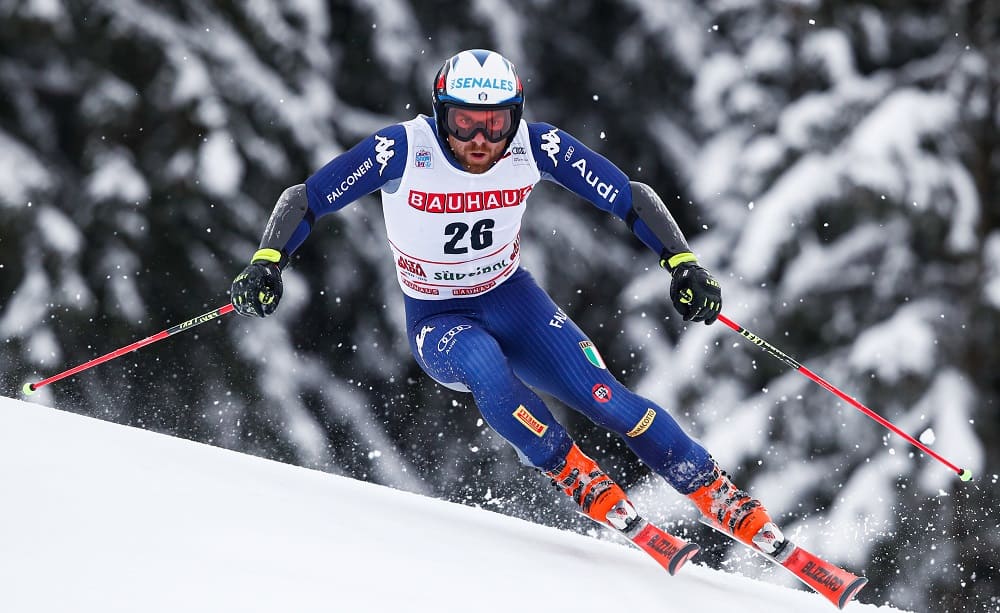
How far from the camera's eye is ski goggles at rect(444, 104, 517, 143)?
3.85 metres

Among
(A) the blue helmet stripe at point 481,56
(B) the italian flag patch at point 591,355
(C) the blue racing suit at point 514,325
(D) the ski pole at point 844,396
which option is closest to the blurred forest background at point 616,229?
(D) the ski pole at point 844,396

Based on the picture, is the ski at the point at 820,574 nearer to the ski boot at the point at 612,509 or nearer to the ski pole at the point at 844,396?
the ski boot at the point at 612,509

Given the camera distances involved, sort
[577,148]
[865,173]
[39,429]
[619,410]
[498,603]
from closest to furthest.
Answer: [498,603]
[39,429]
[619,410]
[577,148]
[865,173]

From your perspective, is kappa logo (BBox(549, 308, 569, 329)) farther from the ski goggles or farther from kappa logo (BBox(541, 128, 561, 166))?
the ski goggles

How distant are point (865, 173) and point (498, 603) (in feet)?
20.9

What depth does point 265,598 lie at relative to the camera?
8.36 feet

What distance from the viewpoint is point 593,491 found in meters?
3.74

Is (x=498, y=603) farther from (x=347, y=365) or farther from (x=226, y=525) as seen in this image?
(x=347, y=365)

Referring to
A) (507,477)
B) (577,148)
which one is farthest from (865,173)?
(577,148)

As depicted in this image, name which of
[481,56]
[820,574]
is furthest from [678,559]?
[481,56]

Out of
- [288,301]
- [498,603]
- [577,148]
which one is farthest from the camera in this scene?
[288,301]

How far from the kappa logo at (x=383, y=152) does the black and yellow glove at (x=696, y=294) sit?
1077 millimetres

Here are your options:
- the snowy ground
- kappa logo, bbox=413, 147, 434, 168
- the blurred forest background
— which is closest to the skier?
kappa logo, bbox=413, 147, 434, 168

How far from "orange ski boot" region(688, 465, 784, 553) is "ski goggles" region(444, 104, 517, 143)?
1405 mm
